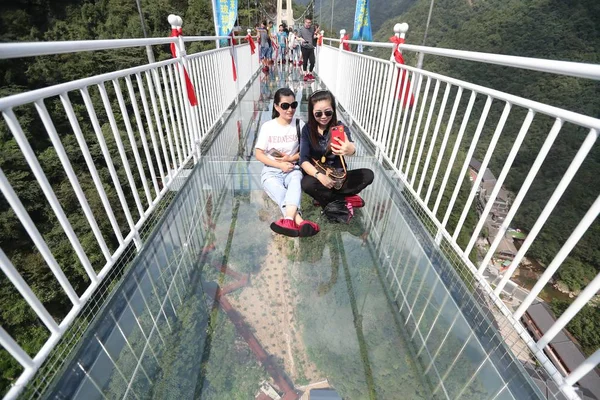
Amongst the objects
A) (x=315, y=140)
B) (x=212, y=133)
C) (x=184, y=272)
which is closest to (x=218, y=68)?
(x=212, y=133)

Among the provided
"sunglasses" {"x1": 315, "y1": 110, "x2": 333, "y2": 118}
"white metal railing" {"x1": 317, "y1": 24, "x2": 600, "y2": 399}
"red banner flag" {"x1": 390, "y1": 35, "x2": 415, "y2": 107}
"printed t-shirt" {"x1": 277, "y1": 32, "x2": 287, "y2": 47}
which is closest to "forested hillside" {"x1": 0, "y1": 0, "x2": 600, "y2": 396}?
"printed t-shirt" {"x1": 277, "y1": 32, "x2": 287, "y2": 47}

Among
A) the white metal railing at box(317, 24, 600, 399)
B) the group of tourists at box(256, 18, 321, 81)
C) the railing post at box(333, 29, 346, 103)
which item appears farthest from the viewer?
the group of tourists at box(256, 18, 321, 81)

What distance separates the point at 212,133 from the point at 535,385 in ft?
12.8

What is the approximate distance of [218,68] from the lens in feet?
14.3

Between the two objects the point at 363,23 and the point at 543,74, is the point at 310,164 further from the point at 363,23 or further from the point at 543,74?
the point at 543,74

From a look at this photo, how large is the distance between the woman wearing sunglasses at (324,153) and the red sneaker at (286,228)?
1.26ft

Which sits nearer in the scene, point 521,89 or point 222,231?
point 222,231

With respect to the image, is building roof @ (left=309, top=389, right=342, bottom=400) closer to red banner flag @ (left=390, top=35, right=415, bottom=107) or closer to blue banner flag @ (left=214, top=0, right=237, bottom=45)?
red banner flag @ (left=390, top=35, right=415, bottom=107)

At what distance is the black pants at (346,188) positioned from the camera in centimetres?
238

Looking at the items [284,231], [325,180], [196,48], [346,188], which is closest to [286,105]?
[325,180]

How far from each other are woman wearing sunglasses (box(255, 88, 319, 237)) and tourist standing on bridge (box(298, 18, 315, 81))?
6.40m

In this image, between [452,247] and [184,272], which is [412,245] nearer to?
[452,247]

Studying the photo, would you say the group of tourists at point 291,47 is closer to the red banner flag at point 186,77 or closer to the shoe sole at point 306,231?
the red banner flag at point 186,77

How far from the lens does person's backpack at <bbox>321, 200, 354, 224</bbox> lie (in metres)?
2.31
